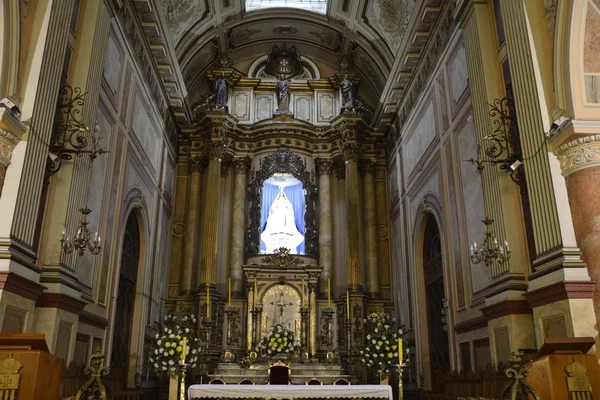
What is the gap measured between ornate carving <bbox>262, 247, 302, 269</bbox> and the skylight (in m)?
7.59

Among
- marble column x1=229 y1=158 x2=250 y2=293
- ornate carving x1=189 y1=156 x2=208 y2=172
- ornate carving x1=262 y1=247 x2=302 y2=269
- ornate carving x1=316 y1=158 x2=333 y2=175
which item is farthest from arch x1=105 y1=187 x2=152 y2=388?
ornate carving x1=316 y1=158 x2=333 y2=175

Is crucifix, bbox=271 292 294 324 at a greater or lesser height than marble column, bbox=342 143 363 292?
lesser

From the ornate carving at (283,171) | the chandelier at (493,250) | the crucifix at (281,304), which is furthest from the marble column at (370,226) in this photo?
the chandelier at (493,250)

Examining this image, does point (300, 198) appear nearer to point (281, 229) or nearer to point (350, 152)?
point (281, 229)

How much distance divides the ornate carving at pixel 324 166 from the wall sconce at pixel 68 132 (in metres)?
9.10

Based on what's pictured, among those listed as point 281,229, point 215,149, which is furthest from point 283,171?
point 215,149

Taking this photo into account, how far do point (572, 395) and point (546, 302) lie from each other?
2.01 m

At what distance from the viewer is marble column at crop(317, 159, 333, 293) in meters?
15.4

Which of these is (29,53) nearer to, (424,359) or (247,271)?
(247,271)

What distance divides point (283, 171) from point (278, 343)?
5.72m

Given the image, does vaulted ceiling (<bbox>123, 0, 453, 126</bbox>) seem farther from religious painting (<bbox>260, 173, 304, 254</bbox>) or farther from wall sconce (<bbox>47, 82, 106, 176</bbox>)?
wall sconce (<bbox>47, 82, 106, 176</bbox>)

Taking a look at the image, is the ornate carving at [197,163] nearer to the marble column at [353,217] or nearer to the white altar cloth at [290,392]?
the marble column at [353,217]

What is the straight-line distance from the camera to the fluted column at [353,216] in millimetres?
14836

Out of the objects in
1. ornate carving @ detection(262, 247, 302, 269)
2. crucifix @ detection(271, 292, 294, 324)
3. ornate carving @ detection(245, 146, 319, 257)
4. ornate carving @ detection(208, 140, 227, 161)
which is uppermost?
ornate carving @ detection(208, 140, 227, 161)
